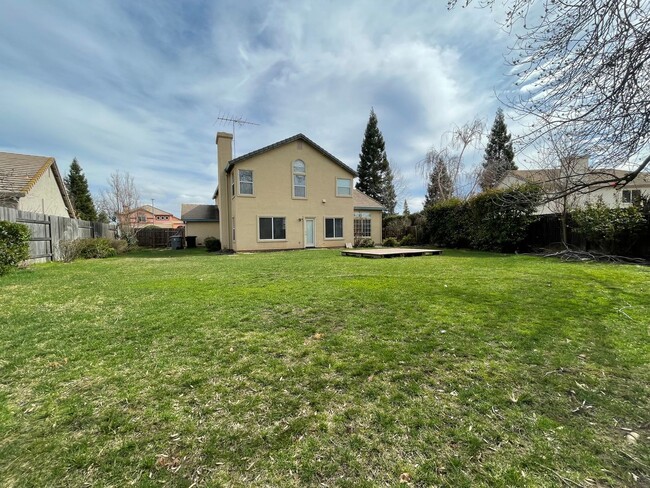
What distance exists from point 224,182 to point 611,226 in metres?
19.1

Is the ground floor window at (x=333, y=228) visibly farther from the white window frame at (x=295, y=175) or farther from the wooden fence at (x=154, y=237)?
the wooden fence at (x=154, y=237)

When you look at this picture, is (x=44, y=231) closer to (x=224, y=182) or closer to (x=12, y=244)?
(x=12, y=244)

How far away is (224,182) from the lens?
19.0m

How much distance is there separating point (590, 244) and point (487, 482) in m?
14.7

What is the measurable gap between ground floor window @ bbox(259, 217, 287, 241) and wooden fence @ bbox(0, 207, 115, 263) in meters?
9.18

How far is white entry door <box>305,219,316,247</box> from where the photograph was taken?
1909cm

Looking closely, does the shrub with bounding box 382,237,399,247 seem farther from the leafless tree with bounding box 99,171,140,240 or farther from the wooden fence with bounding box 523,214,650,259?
the leafless tree with bounding box 99,171,140,240

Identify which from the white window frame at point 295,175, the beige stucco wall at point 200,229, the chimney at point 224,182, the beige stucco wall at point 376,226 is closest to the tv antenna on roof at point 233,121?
the chimney at point 224,182

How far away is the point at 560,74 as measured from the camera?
11.2ft

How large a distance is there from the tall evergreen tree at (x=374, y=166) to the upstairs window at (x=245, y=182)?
24520 millimetres

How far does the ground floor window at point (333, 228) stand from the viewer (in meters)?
19.9

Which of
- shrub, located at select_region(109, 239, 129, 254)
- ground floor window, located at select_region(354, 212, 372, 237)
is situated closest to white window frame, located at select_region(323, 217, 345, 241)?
ground floor window, located at select_region(354, 212, 372, 237)

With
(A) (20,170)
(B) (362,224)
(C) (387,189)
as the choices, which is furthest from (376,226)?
(A) (20,170)

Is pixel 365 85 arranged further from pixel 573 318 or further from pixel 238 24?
pixel 573 318
